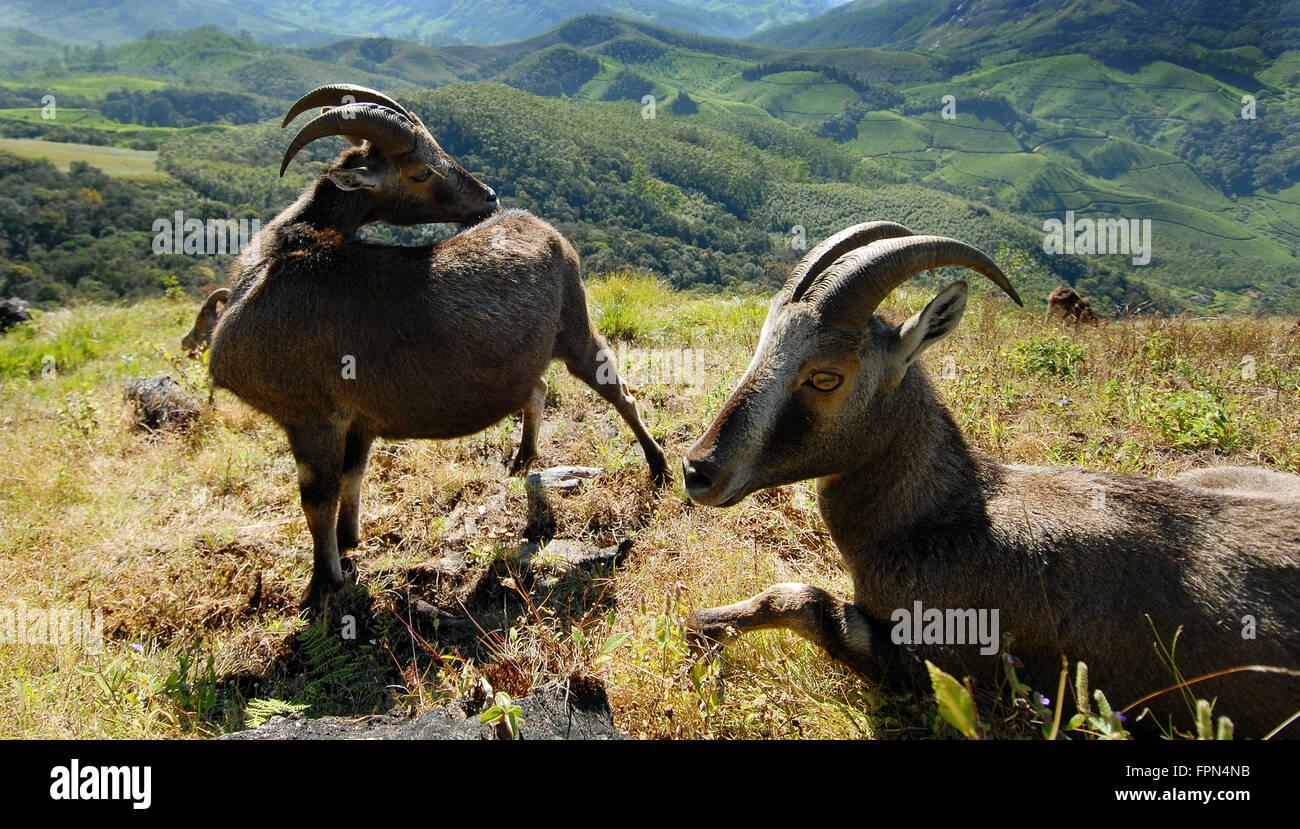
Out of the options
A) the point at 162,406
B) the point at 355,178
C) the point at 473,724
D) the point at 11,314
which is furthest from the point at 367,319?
the point at 11,314

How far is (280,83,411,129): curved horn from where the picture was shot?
16.5 ft

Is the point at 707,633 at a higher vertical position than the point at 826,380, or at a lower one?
lower

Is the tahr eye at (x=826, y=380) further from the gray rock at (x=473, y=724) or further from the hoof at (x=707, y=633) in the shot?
the gray rock at (x=473, y=724)

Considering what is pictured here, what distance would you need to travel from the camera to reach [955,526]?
316 centimetres

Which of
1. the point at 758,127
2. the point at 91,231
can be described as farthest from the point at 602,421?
the point at 758,127

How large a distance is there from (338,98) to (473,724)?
4.87 meters

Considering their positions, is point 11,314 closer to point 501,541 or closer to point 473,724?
point 501,541

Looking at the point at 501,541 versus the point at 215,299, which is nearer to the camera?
the point at 501,541

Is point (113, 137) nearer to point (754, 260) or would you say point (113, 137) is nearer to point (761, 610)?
point (754, 260)

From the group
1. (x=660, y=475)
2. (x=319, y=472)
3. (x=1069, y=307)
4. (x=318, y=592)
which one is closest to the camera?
(x=319, y=472)

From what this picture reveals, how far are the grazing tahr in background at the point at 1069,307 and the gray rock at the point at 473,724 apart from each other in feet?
30.2

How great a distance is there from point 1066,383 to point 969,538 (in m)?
4.48
